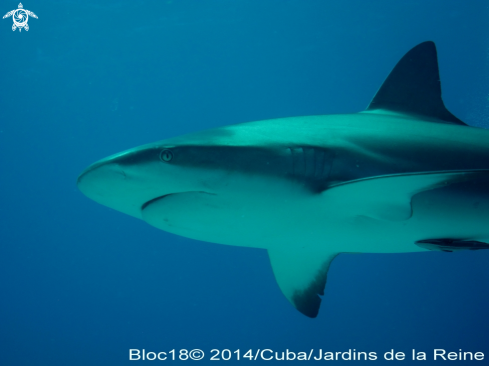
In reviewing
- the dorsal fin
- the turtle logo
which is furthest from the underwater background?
the dorsal fin

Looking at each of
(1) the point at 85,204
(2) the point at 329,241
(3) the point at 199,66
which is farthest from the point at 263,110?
(2) the point at 329,241

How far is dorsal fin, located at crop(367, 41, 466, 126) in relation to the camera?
109 inches

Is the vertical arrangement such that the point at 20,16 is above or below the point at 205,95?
below

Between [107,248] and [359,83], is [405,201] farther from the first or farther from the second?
[107,248]

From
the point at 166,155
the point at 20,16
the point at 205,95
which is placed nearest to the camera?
the point at 166,155

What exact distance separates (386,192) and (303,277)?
56.4 inches

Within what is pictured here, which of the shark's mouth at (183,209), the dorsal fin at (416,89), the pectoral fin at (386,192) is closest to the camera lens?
the pectoral fin at (386,192)

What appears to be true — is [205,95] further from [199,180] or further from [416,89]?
[199,180]

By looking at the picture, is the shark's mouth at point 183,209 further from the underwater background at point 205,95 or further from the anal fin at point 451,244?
the underwater background at point 205,95

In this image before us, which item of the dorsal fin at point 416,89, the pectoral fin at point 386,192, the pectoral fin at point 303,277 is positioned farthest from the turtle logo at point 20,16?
the pectoral fin at point 386,192

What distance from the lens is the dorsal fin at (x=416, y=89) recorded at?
278cm

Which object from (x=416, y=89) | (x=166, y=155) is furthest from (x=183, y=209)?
(x=416, y=89)

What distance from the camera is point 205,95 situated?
2966cm

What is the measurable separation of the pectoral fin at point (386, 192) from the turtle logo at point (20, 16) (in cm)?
2147
